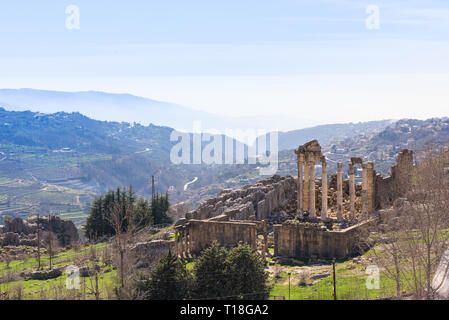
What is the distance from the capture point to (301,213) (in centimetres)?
4984

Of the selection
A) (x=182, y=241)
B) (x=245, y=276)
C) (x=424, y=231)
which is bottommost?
(x=182, y=241)

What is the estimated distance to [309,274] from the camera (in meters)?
32.7

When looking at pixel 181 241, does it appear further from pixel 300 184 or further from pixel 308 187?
pixel 308 187

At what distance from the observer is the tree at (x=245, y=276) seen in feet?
90.8

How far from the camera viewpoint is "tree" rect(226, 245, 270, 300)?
90.8ft

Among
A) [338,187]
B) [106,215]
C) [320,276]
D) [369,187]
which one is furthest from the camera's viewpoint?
[106,215]

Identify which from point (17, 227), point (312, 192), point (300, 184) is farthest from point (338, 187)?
point (17, 227)

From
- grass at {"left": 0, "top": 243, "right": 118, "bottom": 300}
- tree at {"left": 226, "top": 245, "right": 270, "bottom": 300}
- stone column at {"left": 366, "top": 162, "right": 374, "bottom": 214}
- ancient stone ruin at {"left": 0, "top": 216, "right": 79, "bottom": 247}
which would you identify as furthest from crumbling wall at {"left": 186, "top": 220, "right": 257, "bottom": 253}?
ancient stone ruin at {"left": 0, "top": 216, "right": 79, "bottom": 247}

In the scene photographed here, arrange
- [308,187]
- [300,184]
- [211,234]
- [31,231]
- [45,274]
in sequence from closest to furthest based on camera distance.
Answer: [45,274] → [211,234] → [300,184] → [308,187] → [31,231]

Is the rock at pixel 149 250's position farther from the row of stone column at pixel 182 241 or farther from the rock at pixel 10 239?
the rock at pixel 10 239

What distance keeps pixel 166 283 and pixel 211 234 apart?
48.0 feet

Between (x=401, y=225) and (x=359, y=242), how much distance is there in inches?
288
